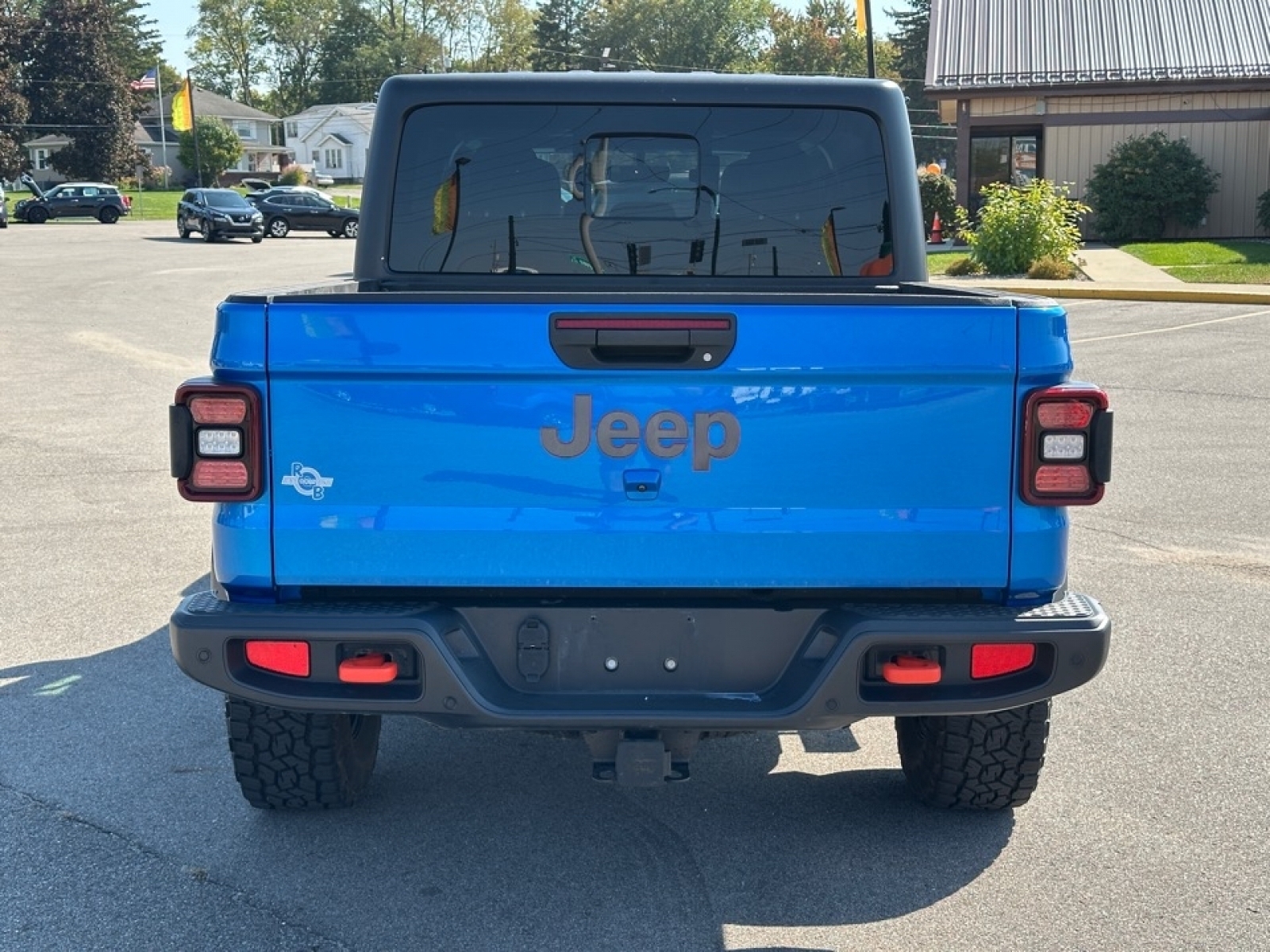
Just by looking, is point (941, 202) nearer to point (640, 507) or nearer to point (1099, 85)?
point (1099, 85)

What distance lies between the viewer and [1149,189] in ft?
101

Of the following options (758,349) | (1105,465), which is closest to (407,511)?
(758,349)

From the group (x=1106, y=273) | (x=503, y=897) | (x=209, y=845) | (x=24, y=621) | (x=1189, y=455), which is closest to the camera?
(x=503, y=897)

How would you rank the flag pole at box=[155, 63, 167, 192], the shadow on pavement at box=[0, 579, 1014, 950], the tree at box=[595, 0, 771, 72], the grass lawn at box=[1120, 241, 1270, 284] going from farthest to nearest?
the tree at box=[595, 0, 771, 72] < the flag pole at box=[155, 63, 167, 192] < the grass lawn at box=[1120, 241, 1270, 284] < the shadow on pavement at box=[0, 579, 1014, 950]

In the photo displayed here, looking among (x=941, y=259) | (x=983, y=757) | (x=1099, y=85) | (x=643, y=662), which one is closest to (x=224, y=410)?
(x=643, y=662)

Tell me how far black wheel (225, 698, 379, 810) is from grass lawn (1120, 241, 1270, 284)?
2142 centimetres

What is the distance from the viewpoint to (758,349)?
3.46 metres

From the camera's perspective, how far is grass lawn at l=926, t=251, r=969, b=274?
25047mm

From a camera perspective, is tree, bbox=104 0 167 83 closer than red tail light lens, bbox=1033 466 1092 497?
No

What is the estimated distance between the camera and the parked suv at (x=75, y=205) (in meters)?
53.6

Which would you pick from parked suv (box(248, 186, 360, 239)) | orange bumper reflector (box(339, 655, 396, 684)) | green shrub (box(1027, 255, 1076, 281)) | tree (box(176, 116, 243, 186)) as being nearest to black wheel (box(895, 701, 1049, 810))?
orange bumper reflector (box(339, 655, 396, 684))

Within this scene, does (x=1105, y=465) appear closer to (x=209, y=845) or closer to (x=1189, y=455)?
(x=209, y=845)

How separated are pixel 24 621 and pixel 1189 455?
7.84m

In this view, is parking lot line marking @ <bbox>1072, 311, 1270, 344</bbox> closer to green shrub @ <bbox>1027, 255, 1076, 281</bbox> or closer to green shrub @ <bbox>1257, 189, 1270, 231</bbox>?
green shrub @ <bbox>1027, 255, 1076, 281</bbox>
